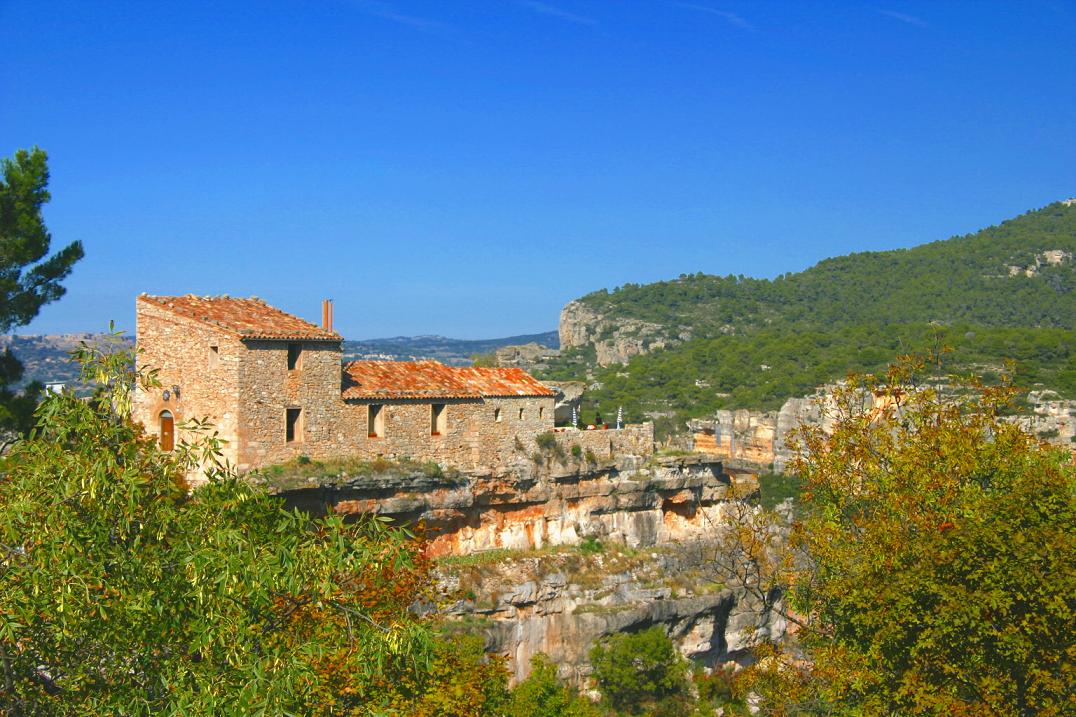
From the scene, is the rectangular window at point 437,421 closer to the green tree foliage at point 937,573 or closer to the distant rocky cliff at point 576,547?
the distant rocky cliff at point 576,547

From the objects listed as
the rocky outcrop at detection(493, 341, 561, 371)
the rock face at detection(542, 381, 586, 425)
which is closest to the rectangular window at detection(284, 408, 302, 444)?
the rock face at detection(542, 381, 586, 425)

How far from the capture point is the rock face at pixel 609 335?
4082 inches

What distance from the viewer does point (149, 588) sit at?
11391mm

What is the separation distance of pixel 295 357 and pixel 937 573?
59.9 feet

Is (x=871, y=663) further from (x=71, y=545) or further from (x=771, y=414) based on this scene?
(x=771, y=414)

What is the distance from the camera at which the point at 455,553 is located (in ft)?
116

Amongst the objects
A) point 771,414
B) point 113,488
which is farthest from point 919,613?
point 771,414

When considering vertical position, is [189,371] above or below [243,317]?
below

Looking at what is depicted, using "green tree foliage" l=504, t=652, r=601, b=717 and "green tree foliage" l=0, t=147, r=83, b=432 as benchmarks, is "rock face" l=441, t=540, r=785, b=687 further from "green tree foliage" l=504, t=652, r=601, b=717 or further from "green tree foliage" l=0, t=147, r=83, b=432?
"green tree foliage" l=0, t=147, r=83, b=432

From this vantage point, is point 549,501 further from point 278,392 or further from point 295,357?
point 278,392

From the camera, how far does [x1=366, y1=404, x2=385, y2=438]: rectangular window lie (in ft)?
102

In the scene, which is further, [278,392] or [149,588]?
[278,392]

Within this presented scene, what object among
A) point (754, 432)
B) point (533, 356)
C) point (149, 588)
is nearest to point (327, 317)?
point (149, 588)

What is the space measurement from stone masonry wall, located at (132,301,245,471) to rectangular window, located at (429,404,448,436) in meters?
6.54
